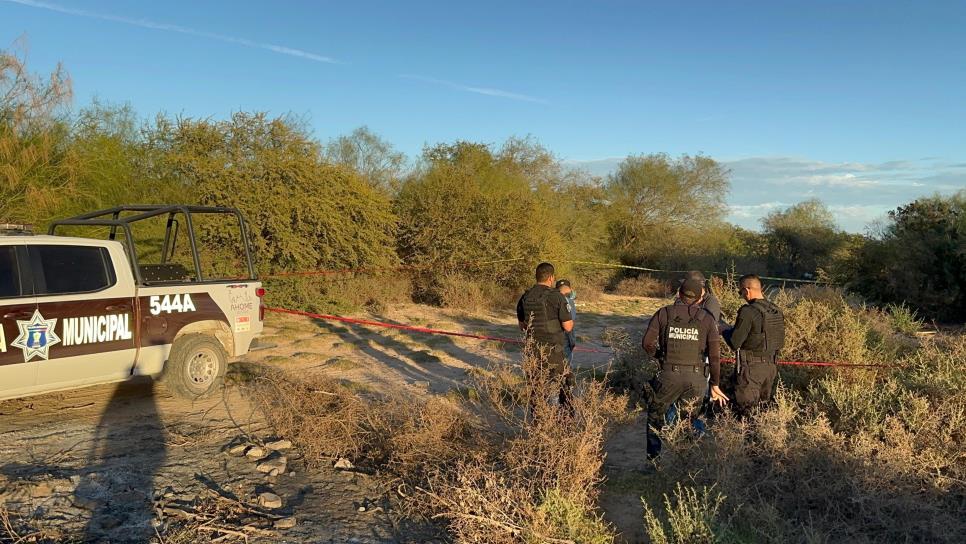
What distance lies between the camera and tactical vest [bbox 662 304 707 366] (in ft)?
17.0

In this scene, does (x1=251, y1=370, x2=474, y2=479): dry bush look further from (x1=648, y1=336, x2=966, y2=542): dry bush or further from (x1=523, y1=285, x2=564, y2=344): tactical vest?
(x1=648, y1=336, x2=966, y2=542): dry bush

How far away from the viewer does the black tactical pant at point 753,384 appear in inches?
220

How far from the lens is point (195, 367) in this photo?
705 centimetres

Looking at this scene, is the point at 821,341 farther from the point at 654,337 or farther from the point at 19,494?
the point at 19,494

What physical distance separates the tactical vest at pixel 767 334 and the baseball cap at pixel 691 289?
695 millimetres

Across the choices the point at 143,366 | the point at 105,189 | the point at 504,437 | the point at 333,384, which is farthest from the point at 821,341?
the point at 105,189

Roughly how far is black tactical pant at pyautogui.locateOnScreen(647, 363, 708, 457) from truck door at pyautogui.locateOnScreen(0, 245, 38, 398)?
5354mm

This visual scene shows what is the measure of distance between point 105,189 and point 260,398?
6.93 m

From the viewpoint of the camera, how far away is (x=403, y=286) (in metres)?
16.9

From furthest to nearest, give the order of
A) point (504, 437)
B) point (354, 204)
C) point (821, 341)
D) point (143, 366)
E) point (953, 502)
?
point (354, 204) → point (821, 341) → point (143, 366) → point (504, 437) → point (953, 502)

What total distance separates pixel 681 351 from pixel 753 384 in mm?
933

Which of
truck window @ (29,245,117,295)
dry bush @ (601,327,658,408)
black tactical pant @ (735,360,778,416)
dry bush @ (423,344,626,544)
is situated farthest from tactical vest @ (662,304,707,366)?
truck window @ (29,245,117,295)

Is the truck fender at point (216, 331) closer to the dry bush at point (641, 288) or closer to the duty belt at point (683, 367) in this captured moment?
the duty belt at point (683, 367)

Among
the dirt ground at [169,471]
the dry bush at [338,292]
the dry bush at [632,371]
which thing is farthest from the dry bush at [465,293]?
the dry bush at [632,371]
